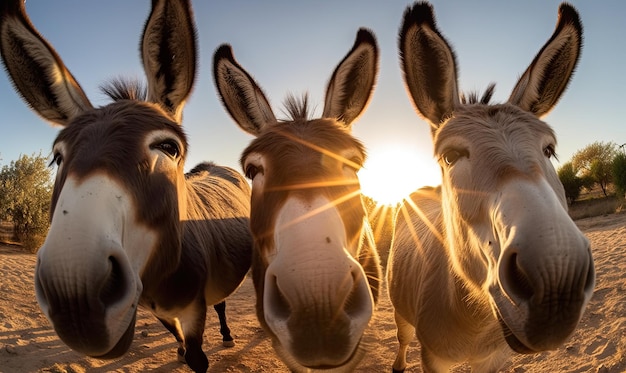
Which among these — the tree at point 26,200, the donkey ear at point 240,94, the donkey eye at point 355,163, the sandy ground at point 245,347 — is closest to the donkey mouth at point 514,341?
the sandy ground at point 245,347

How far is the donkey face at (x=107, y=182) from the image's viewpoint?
5.06ft

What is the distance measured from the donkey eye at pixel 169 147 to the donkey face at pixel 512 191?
1.95 meters

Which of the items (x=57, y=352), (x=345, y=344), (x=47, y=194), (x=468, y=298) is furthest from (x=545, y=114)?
(x=47, y=194)

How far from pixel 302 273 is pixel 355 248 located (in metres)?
0.78

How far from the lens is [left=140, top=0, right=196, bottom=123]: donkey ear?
2.74 metres

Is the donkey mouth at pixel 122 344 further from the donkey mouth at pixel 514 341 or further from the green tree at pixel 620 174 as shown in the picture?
the green tree at pixel 620 174

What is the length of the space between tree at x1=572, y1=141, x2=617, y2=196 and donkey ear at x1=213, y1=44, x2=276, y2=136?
42.1m

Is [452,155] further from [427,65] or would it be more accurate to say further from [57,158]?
[57,158]

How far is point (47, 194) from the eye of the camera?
16359 millimetres

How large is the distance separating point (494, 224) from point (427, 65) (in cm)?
158

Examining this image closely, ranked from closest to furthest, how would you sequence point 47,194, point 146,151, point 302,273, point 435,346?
point 302,273
point 146,151
point 435,346
point 47,194

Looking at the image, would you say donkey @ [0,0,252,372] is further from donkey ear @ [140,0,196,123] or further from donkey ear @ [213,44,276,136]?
donkey ear @ [213,44,276,136]

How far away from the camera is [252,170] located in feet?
8.11

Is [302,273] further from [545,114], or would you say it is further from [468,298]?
[545,114]
